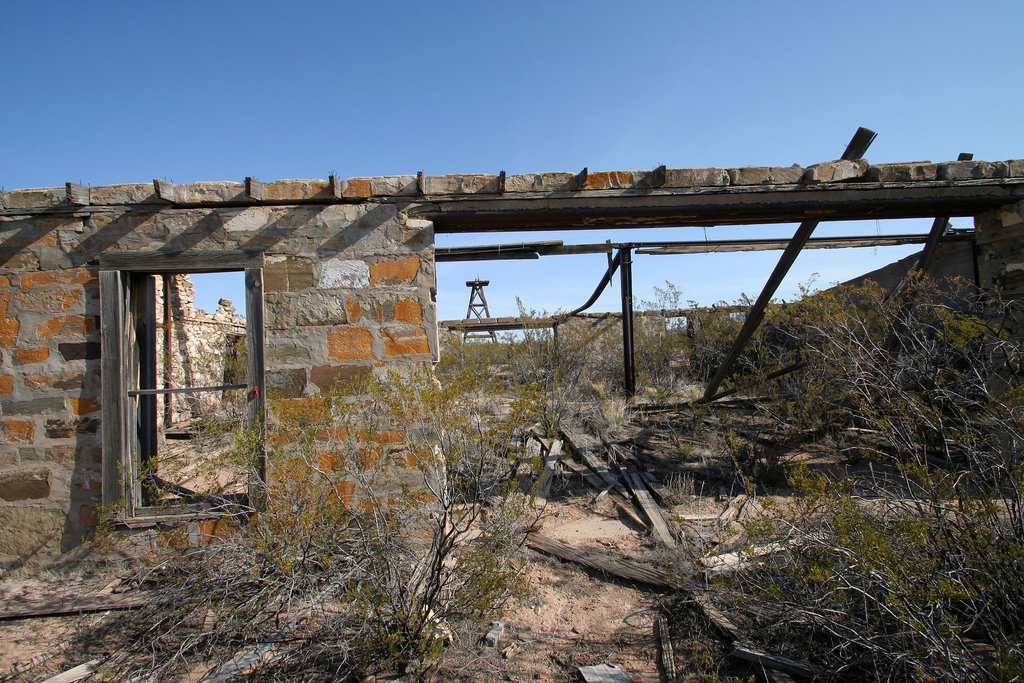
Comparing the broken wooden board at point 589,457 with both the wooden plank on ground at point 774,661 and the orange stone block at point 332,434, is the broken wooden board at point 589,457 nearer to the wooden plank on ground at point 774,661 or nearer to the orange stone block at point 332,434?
the wooden plank on ground at point 774,661

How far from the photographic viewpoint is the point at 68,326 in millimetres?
3938

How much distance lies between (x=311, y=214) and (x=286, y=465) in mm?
1739

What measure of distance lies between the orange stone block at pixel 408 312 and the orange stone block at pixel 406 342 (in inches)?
2.8

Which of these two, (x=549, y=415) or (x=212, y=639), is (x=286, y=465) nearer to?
(x=212, y=639)

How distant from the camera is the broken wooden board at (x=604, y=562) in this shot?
11.8 feet

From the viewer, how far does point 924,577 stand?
7.52 ft

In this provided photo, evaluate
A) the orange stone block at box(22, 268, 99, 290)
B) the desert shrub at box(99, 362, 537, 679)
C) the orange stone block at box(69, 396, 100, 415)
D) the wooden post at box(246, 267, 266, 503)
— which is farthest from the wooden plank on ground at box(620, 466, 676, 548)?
the orange stone block at box(22, 268, 99, 290)

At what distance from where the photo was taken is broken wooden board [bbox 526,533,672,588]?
11.8 ft

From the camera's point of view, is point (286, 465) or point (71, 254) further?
point (71, 254)

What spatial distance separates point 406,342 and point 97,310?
2.18m

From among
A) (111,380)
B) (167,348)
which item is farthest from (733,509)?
(167,348)

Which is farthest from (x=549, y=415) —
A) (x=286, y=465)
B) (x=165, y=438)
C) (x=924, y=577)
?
(x=165, y=438)

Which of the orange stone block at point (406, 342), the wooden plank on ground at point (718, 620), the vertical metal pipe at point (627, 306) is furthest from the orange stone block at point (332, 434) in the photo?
the vertical metal pipe at point (627, 306)

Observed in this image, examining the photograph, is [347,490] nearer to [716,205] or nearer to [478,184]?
[478,184]
